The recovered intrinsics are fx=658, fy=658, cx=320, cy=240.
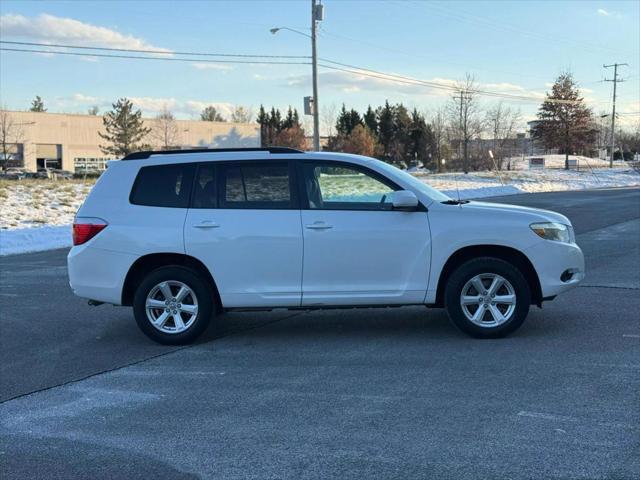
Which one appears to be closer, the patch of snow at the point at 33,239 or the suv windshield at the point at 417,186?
the suv windshield at the point at 417,186

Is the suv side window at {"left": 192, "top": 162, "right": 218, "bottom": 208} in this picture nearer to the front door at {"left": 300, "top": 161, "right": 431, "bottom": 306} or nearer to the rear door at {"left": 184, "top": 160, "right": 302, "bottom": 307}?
the rear door at {"left": 184, "top": 160, "right": 302, "bottom": 307}

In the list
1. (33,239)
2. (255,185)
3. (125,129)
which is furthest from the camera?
(125,129)

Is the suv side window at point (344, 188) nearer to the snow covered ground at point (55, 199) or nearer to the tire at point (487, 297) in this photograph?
the tire at point (487, 297)

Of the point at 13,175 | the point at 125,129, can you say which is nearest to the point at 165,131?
the point at 125,129

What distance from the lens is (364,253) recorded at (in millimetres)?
6359

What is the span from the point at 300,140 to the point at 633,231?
6051 cm

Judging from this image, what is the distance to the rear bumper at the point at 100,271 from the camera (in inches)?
256

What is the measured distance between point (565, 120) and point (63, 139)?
60.5 m

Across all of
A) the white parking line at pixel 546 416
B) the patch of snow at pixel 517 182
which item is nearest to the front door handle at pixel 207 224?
the white parking line at pixel 546 416

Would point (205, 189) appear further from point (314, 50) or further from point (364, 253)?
point (314, 50)

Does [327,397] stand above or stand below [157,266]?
below

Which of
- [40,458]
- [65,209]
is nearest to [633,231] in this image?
[40,458]

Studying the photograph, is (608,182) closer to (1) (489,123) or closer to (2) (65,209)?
(1) (489,123)

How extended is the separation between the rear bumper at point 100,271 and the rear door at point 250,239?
71cm
